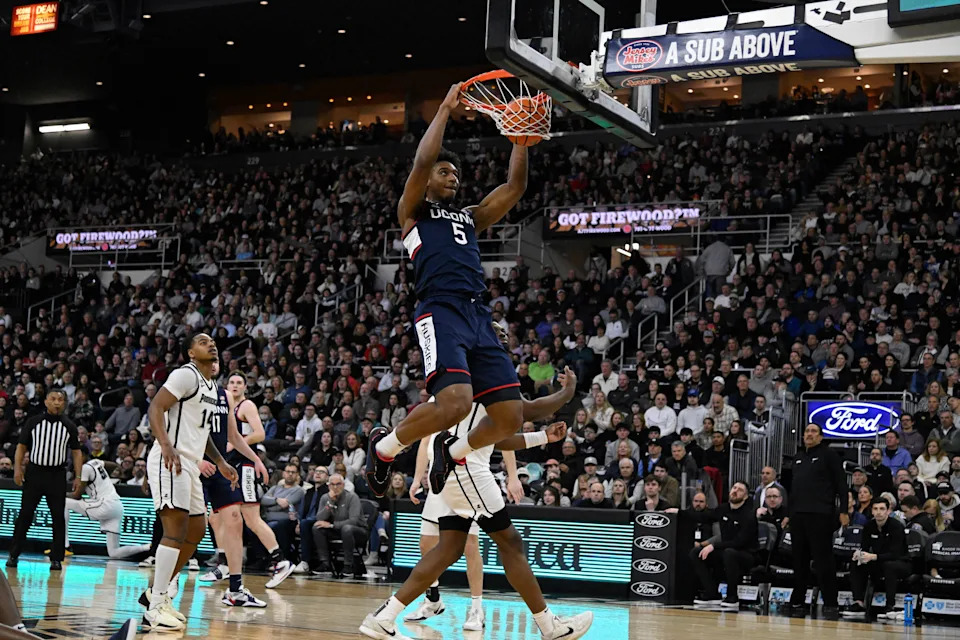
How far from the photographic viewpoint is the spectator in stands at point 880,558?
1290cm

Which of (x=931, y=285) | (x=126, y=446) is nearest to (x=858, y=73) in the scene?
(x=931, y=285)

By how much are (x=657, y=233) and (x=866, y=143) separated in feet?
19.3

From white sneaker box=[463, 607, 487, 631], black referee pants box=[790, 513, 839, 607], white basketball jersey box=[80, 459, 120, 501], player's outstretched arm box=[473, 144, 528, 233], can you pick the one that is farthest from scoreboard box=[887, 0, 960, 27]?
white basketball jersey box=[80, 459, 120, 501]

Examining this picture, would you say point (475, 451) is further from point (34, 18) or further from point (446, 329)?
point (34, 18)

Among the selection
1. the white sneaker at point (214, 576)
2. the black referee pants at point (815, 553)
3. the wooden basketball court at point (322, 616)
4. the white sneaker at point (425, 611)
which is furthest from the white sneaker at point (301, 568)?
the black referee pants at point (815, 553)

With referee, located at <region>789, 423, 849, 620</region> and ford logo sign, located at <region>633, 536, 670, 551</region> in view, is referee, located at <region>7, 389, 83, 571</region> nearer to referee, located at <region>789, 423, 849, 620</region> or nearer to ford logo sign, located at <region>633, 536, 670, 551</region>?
ford logo sign, located at <region>633, 536, 670, 551</region>

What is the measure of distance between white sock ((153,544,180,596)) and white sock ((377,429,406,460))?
101 inches

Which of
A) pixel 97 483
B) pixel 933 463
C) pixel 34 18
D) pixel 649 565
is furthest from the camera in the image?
pixel 34 18

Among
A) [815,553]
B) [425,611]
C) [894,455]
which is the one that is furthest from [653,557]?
[425,611]

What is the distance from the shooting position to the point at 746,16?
8.77 meters

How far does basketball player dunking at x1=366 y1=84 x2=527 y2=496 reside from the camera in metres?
6.50

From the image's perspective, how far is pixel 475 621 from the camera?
9.21 m

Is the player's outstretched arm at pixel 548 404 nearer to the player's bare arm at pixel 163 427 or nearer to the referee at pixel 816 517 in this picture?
the player's bare arm at pixel 163 427

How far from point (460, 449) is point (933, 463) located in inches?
395
